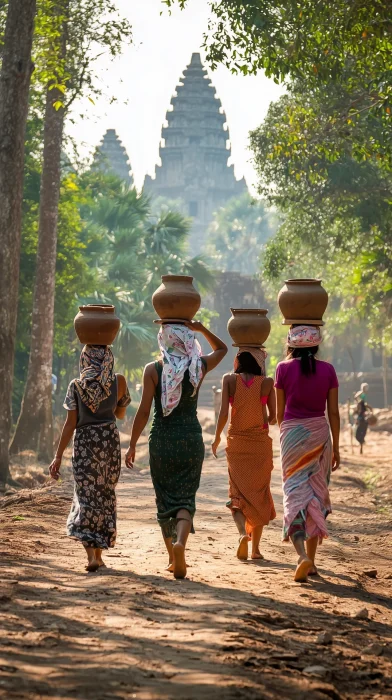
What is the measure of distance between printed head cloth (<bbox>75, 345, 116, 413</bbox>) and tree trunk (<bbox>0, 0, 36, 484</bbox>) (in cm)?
750

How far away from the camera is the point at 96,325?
7746 millimetres

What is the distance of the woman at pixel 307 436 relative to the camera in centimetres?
778

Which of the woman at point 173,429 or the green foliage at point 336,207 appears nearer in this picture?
the woman at point 173,429

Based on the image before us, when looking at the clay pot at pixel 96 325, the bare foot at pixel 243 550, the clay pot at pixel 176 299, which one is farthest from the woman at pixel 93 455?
the bare foot at pixel 243 550

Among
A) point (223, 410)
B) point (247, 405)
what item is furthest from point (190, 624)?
point (247, 405)

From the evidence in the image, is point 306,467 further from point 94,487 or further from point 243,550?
point 94,487

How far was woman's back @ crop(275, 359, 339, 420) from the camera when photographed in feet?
25.6

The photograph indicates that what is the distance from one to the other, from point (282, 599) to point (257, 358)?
2349mm

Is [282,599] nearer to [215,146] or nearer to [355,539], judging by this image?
[355,539]

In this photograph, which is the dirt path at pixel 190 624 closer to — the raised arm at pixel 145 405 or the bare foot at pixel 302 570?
the bare foot at pixel 302 570

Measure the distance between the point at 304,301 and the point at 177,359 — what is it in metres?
0.99

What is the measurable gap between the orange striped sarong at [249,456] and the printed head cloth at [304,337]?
0.74 m

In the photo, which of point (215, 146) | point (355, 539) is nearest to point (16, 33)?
point (355, 539)

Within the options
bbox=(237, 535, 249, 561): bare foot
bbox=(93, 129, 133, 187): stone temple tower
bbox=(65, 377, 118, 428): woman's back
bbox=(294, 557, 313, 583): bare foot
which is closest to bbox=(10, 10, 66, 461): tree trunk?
bbox=(237, 535, 249, 561): bare foot
